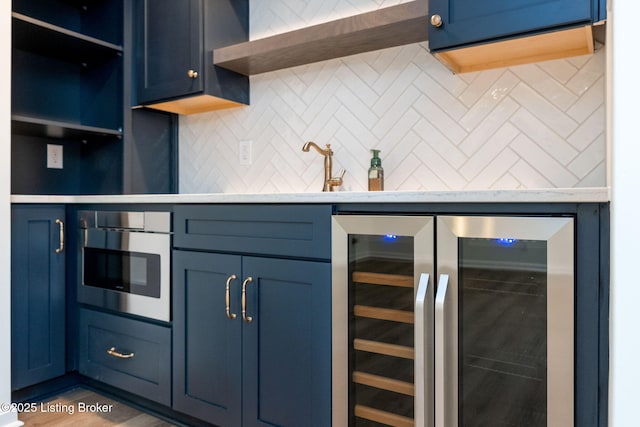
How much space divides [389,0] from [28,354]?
2372mm

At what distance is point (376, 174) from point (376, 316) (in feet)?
2.49

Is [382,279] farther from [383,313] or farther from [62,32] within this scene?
[62,32]

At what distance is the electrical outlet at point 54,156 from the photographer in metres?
2.64

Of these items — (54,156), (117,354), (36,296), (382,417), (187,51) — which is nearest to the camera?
(382,417)

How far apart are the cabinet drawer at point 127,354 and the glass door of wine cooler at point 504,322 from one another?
47.5 inches

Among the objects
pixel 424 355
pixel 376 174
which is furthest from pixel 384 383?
pixel 376 174

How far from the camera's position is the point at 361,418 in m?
1.44

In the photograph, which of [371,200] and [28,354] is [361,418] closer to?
[371,200]

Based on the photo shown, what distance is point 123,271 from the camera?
210 centimetres

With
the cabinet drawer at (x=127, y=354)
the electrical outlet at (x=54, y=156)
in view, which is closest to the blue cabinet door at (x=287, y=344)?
the cabinet drawer at (x=127, y=354)

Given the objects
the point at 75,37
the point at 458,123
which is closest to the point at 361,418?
the point at 458,123

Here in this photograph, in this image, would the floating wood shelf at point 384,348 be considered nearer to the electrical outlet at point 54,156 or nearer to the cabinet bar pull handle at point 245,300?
the cabinet bar pull handle at point 245,300

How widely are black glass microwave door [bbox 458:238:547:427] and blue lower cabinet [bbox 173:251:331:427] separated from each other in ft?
1.45

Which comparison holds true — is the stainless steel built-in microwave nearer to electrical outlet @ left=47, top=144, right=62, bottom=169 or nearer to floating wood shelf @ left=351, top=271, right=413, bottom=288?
electrical outlet @ left=47, top=144, right=62, bottom=169
